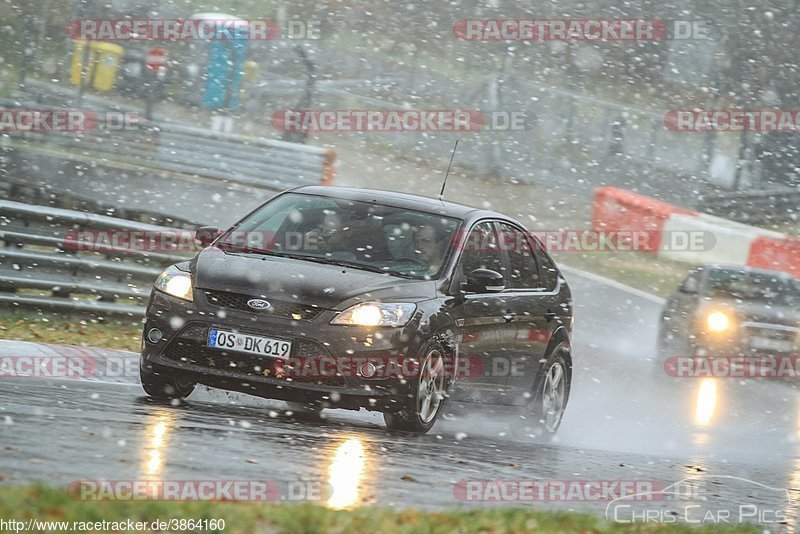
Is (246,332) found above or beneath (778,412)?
above

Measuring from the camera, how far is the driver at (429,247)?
9.23m

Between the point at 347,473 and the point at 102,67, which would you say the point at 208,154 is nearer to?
the point at 102,67

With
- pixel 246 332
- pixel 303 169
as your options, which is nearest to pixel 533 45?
pixel 303 169

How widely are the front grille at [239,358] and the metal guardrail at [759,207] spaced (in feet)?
75.3

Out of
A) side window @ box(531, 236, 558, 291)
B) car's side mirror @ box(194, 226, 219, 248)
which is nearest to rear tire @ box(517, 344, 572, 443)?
side window @ box(531, 236, 558, 291)

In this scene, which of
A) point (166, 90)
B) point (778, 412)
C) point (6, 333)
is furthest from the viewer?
point (166, 90)

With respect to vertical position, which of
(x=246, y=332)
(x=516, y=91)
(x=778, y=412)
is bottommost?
(x=778, y=412)

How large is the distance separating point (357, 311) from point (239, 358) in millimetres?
760

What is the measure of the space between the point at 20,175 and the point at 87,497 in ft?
58.4

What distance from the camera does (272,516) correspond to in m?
5.34

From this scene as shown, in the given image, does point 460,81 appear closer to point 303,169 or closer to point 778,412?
point 303,169

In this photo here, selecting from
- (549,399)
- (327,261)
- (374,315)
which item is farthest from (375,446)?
(549,399)

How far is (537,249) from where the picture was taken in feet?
35.4

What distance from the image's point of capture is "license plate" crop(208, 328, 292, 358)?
833 cm
